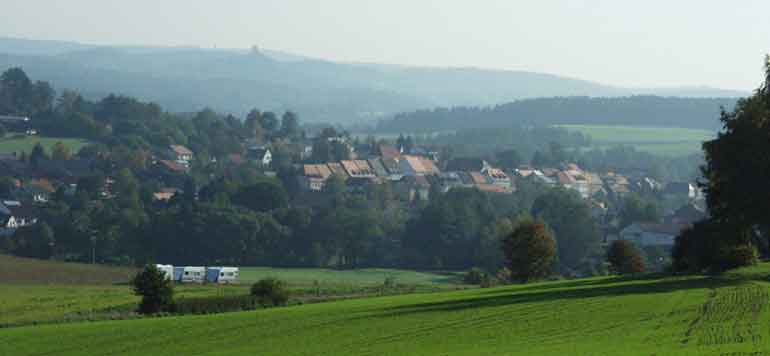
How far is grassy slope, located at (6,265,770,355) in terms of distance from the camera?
33.1 m

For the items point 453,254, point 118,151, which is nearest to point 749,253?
point 453,254

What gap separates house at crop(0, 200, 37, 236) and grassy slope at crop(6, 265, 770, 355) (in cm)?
7843

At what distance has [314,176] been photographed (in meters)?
167

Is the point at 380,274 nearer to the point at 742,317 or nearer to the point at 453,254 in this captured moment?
the point at 453,254

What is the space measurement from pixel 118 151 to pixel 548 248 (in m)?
100

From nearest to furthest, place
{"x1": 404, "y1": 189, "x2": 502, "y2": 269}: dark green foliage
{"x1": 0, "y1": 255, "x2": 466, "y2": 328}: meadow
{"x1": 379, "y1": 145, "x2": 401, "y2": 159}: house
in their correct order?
{"x1": 0, "y1": 255, "x2": 466, "y2": 328}: meadow < {"x1": 404, "y1": 189, "x2": 502, "y2": 269}: dark green foliage < {"x1": 379, "y1": 145, "x2": 401, "y2": 159}: house

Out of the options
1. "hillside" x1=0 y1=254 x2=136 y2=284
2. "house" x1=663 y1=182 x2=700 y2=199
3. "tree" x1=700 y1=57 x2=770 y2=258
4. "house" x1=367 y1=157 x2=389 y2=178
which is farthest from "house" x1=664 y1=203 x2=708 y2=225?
"tree" x1=700 y1=57 x2=770 y2=258

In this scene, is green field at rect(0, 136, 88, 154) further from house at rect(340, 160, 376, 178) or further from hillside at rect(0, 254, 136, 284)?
hillside at rect(0, 254, 136, 284)

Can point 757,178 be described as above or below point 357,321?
above

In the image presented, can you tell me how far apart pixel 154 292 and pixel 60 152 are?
356 ft

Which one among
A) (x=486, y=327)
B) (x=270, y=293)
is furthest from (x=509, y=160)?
(x=486, y=327)

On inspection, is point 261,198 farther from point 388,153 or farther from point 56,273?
point 388,153

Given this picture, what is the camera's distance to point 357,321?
4241 centimetres

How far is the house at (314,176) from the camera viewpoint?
162 metres
